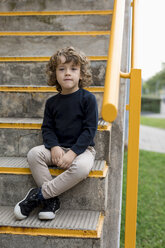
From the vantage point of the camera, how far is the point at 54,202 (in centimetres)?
158

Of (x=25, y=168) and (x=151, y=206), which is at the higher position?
(x=25, y=168)

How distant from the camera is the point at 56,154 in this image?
1652 mm

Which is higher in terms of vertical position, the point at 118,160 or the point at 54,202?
the point at 118,160

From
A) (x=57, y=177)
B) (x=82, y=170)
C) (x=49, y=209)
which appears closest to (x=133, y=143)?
(x=82, y=170)

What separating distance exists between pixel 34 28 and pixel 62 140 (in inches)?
60.7

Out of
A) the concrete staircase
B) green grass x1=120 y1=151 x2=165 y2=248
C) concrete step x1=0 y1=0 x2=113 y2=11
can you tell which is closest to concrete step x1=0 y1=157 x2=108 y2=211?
the concrete staircase

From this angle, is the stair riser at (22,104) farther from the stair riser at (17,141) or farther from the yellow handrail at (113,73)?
the yellow handrail at (113,73)

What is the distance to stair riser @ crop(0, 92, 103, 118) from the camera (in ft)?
7.02

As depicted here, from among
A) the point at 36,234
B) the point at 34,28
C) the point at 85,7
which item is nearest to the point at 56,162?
the point at 36,234

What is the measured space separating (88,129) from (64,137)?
19 cm

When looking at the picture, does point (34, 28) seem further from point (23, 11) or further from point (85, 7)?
point (85, 7)

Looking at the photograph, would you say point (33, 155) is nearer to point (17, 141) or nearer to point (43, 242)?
point (17, 141)

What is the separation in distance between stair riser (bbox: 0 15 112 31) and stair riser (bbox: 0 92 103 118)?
98cm

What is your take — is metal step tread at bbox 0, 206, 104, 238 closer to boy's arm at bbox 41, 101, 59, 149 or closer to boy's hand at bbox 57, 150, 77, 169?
boy's hand at bbox 57, 150, 77, 169
